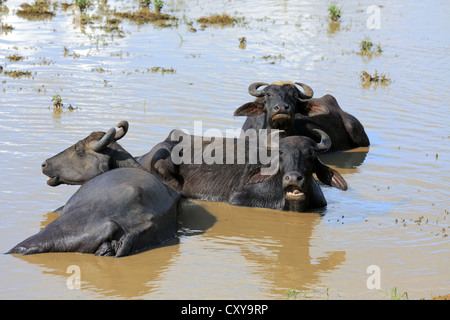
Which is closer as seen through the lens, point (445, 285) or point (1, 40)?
point (445, 285)

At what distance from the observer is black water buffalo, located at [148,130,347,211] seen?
7027 millimetres

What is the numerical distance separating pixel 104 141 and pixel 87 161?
0.96 ft

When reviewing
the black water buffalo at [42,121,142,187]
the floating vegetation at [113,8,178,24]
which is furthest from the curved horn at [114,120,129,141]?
the floating vegetation at [113,8,178,24]

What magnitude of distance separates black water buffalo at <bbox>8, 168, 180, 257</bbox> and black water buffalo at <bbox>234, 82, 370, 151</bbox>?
3.40 meters

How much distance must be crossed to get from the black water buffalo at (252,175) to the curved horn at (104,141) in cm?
102

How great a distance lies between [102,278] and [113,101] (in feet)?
20.4

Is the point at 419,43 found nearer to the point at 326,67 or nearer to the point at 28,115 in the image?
the point at 326,67

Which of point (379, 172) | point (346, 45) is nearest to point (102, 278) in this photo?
point (379, 172)

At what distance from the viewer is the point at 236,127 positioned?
1024cm

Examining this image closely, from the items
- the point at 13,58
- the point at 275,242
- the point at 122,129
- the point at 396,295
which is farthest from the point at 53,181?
the point at 13,58

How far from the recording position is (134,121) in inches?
405

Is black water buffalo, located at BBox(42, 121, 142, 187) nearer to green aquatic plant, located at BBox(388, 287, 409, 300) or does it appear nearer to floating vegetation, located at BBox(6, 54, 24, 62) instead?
green aquatic plant, located at BBox(388, 287, 409, 300)

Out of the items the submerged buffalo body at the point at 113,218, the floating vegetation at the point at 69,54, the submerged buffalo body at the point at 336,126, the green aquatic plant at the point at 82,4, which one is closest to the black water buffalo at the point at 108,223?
the submerged buffalo body at the point at 113,218

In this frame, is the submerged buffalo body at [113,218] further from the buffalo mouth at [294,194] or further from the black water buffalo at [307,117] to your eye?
the black water buffalo at [307,117]
